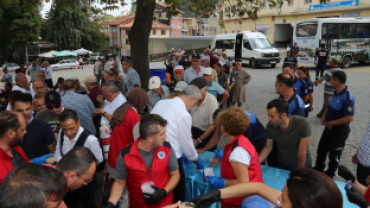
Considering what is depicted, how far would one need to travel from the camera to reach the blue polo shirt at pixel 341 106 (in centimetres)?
370

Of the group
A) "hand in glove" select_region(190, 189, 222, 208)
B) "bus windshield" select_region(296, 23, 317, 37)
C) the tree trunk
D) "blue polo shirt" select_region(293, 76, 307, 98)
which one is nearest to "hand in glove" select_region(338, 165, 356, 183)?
"hand in glove" select_region(190, 189, 222, 208)

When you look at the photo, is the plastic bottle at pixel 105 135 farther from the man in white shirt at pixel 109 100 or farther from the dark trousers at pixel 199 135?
the dark trousers at pixel 199 135

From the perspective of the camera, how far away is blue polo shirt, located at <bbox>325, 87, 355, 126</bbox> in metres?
3.70

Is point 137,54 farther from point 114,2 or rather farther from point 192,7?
point 192,7

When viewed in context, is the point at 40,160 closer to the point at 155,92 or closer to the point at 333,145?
the point at 155,92

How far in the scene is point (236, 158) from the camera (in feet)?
6.86

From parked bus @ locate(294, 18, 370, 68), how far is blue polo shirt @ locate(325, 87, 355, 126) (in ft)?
50.5

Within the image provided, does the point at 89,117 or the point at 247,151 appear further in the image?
the point at 89,117

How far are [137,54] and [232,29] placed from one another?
121ft

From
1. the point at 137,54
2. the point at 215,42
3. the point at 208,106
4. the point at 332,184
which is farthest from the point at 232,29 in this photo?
the point at 332,184

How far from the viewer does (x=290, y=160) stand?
3205mm

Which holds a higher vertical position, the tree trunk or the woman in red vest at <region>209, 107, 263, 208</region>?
the tree trunk

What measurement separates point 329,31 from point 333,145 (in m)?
16.4

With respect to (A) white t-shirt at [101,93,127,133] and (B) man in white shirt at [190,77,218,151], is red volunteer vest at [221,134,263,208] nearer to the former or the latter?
(B) man in white shirt at [190,77,218,151]
